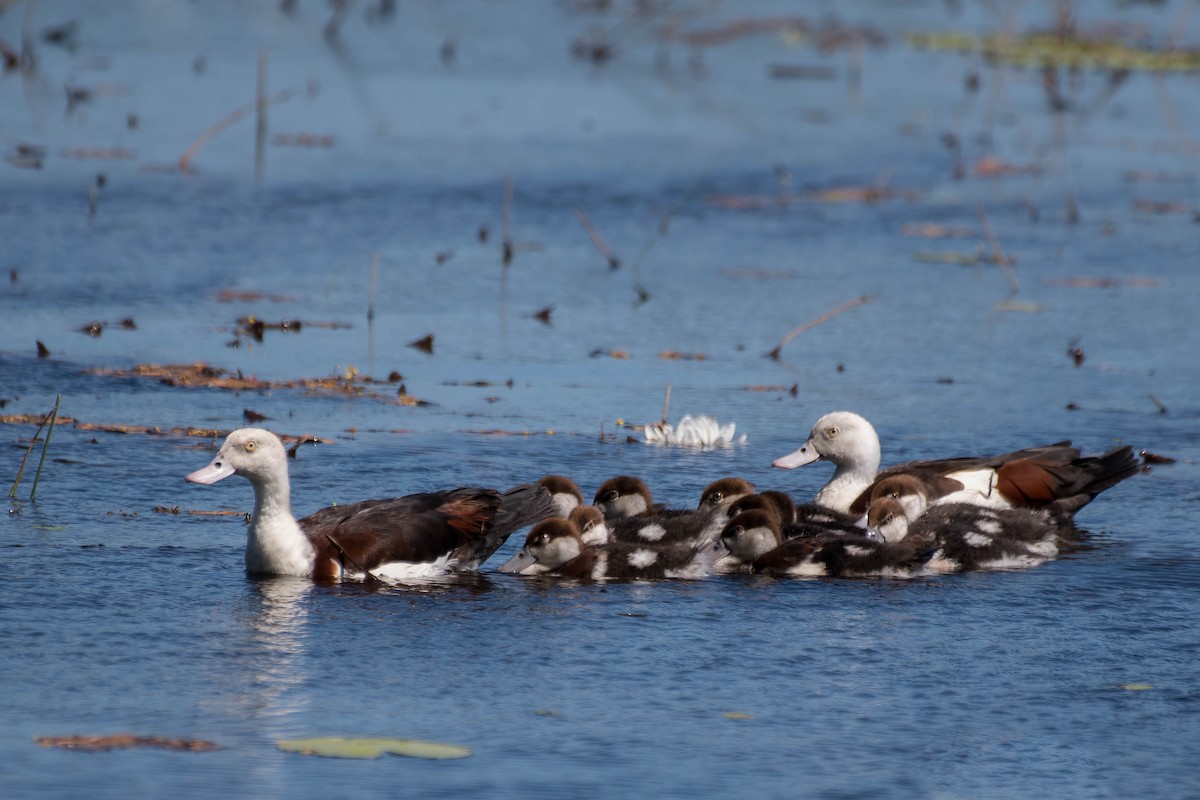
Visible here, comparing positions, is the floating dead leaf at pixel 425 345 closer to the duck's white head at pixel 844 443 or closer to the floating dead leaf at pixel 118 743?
the duck's white head at pixel 844 443

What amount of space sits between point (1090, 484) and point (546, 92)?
498 inches

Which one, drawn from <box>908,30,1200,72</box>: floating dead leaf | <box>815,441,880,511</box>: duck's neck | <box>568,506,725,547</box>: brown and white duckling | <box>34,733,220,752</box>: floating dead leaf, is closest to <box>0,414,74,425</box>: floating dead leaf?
<box>568,506,725,547</box>: brown and white duckling

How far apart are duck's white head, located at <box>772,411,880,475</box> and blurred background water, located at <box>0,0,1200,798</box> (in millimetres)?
592

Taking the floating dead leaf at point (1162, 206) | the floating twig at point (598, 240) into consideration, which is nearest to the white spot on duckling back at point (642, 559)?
the floating twig at point (598, 240)

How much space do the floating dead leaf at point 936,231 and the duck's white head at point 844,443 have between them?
6.46 m

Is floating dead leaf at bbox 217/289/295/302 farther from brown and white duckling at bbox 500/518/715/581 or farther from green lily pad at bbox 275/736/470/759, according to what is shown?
green lily pad at bbox 275/736/470/759

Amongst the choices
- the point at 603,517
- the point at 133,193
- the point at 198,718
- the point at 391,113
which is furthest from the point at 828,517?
the point at 391,113

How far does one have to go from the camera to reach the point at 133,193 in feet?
44.4

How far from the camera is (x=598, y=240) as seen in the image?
12930mm

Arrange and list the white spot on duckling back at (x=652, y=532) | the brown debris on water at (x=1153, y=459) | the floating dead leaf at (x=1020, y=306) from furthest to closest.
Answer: the floating dead leaf at (x=1020, y=306)
the brown debris on water at (x=1153, y=459)
the white spot on duckling back at (x=652, y=532)

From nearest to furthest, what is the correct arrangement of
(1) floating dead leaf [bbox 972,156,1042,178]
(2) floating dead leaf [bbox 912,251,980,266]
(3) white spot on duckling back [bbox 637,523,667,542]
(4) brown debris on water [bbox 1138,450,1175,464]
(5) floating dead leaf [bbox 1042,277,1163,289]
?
(3) white spot on duckling back [bbox 637,523,667,542], (4) brown debris on water [bbox 1138,450,1175,464], (5) floating dead leaf [bbox 1042,277,1163,289], (2) floating dead leaf [bbox 912,251,980,266], (1) floating dead leaf [bbox 972,156,1042,178]

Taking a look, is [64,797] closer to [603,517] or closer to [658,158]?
[603,517]

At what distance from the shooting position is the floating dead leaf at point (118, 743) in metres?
4.70

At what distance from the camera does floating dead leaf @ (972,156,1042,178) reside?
16.4 meters
